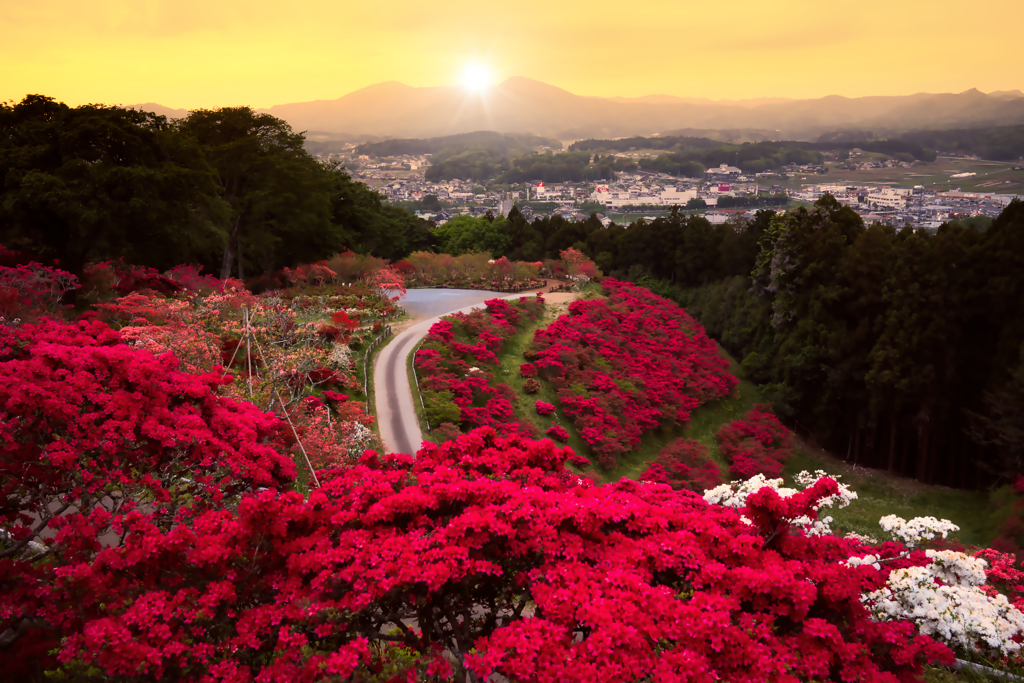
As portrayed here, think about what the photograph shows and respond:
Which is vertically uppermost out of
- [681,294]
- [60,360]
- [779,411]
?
[60,360]

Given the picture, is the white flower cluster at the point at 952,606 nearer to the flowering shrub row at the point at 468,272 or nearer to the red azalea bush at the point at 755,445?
the red azalea bush at the point at 755,445

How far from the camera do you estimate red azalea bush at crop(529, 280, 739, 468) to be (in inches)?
764

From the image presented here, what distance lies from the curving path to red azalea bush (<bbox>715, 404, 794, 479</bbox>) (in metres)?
11.7

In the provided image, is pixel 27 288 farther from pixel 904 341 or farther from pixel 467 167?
pixel 467 167

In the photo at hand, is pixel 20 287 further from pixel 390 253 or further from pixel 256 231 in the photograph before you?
pixel 390 253

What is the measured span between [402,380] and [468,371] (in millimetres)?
2321

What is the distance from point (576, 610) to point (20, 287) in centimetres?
1653

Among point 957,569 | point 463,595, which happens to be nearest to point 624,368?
point 957,569

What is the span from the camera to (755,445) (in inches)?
811

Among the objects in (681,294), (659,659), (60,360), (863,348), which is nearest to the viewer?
(659,659)

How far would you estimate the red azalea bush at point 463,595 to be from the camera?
169 inches

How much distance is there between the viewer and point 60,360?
655 centimetres

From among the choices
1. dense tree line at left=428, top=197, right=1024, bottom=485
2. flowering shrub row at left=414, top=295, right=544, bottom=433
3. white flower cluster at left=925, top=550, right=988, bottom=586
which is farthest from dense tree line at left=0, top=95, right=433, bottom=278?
dense tree line at left=428, top=197, right=1024, bottom=485

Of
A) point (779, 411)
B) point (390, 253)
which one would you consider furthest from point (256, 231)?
point (779, 411)
